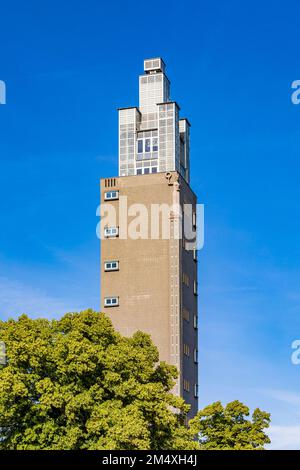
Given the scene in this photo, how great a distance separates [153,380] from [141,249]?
117 feet

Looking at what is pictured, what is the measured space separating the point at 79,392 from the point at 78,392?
2.8 inches

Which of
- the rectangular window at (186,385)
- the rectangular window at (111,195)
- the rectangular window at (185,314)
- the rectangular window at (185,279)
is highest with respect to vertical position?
the rectangular window at (111,195)

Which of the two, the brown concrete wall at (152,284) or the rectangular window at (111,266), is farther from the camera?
the rectangular window at (111,266)

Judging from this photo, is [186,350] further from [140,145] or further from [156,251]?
[140,145]

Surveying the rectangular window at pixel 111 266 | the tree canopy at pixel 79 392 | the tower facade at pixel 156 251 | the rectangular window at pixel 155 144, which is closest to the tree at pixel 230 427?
the tree canopy at pixel 79 392

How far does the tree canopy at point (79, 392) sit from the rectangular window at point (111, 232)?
37489 mm

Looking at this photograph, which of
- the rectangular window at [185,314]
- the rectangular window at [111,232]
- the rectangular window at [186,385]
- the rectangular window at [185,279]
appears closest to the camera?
the rectangular window at [186,385]

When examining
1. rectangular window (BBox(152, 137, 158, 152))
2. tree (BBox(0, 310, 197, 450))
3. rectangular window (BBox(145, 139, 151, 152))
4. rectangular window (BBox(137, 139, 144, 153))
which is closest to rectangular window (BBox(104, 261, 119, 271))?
rectangular window (BBox(137, 139, 144, 153))

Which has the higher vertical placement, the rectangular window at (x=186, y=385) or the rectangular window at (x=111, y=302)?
the rectangular window at (x=111, y=302)

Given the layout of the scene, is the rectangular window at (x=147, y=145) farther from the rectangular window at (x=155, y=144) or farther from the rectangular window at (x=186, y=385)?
the rectangular window at (x=186, y=385)

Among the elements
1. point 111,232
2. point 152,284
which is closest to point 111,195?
A: point 111,232

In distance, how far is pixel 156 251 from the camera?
3812 inches

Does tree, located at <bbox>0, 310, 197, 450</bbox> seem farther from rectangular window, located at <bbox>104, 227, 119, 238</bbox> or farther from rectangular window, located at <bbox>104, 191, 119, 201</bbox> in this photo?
rectangular window, located at <bbox>104, 191, 119, 201</bbox>

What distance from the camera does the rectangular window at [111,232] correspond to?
98.4m
